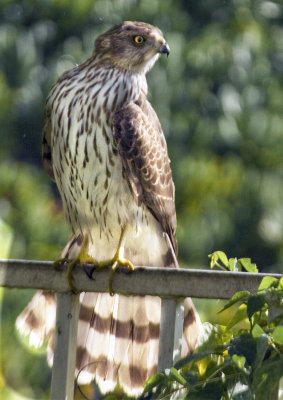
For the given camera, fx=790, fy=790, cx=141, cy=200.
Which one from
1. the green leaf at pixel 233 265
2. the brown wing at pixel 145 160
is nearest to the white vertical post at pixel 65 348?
the green leaf at pixel 233 265

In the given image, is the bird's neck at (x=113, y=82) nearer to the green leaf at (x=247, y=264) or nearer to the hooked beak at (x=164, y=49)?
the hooked beak at (x=164, y=49)

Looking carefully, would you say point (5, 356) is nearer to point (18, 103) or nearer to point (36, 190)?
point (36, 190)

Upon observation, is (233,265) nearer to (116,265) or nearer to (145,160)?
(116,265)

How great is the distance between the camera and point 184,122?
3250 millimetres

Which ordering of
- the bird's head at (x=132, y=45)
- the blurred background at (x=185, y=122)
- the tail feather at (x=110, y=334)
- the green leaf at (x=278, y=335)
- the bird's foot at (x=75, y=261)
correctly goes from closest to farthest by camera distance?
the green leaf at (x=278, y=335)
the bird's foot at (x=75, y=261)
the tail feather at (x=110, y=334)
the bird's head at (x=132, y=45)
the blurred background at (x=185, y=122)

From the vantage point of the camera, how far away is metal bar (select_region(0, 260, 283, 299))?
1403 mm

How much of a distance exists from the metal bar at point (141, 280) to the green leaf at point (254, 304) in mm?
130

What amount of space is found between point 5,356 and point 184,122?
3.93ft

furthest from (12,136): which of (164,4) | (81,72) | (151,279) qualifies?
(151,279)

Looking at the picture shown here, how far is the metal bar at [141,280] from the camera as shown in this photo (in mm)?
1403

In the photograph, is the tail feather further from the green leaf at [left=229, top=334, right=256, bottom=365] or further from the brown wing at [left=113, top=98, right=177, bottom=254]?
A: the green leaf at [left=229, top=334, right=256, bottom=365]

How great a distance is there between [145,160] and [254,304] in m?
1.24

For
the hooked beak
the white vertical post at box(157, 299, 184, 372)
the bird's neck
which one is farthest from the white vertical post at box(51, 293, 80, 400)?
the hooked beak

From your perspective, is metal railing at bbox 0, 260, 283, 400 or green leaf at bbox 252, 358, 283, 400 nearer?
green leaf at bbox 252, 358, 283, 400
